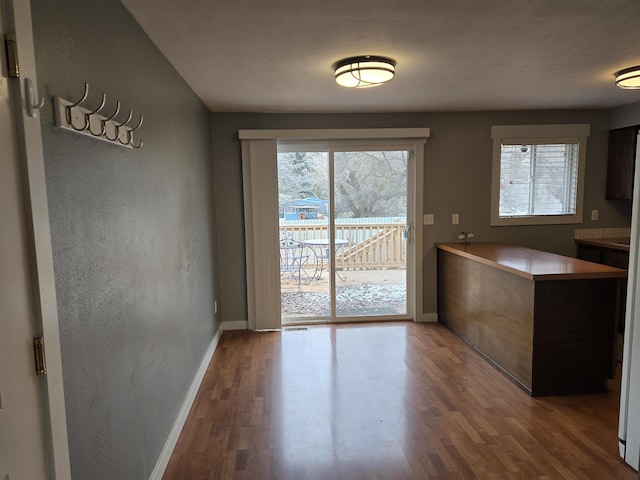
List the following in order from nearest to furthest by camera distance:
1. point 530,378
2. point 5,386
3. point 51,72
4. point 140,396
A: 1. point 5,386
2. point 51,72
3. point 140,396
4. point 530,378

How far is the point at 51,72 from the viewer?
1.15 metres

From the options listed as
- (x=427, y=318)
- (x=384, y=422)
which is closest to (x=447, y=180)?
(x=427, y=318)

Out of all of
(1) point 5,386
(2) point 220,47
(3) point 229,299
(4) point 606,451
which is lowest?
(4) point 606,451

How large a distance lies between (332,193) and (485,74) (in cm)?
186

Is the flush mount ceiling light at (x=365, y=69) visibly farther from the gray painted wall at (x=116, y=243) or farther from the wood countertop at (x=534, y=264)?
the wood countertop at (x=534, y=264)

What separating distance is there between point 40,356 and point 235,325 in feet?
11.0

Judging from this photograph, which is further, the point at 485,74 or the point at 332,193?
the point at 332,193

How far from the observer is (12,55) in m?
0.95

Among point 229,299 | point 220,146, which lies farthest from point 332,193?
point 229,299

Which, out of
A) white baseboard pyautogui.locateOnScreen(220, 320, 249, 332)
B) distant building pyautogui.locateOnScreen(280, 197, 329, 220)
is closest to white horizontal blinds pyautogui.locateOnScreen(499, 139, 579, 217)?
distant building pyautogui.locateOnScreen(280, 197, 329, 220)

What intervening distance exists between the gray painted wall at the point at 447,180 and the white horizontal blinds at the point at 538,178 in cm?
16

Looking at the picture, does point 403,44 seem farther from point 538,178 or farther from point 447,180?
point 538,178

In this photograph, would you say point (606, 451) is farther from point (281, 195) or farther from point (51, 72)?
point (281, 195)

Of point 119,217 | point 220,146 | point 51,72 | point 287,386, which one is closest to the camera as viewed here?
point 51,72
